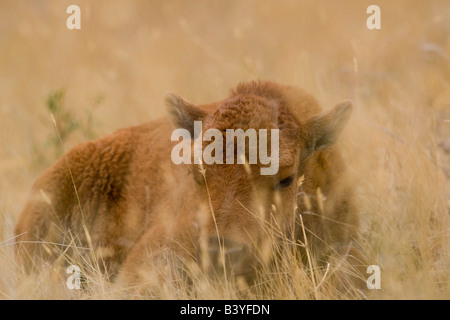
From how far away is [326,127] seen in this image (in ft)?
16.1

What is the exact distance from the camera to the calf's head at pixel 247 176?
14.1 ft

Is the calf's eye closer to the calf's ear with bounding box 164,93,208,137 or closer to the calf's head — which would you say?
the calf's head

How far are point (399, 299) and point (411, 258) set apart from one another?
0.93m

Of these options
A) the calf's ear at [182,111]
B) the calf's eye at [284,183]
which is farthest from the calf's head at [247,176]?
the calf's ear at [182,111]

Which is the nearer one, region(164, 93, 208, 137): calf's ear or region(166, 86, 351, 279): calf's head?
region(166, 86, 351, 279): calf's head

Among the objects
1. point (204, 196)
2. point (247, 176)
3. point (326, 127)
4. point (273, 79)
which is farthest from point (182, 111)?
point (273, 79)

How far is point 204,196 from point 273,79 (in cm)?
314

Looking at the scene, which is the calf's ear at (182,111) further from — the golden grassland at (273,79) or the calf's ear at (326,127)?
the golden grassland at (273,79)

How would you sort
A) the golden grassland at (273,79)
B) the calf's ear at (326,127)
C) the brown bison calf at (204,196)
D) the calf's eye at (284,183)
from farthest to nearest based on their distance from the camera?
the golden grassland at (273,79), the calf's ear at (326,127), the calf's eye at (284,183), the brown bison calf at (204,196)

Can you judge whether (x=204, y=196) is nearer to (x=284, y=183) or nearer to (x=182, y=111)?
(x=284, y=183)

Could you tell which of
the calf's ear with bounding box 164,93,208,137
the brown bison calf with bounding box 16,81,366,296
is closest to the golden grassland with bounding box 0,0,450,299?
the brown bison calf with bounding box 16,81,366,296

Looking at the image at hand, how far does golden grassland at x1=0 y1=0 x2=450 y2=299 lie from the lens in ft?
16.7
